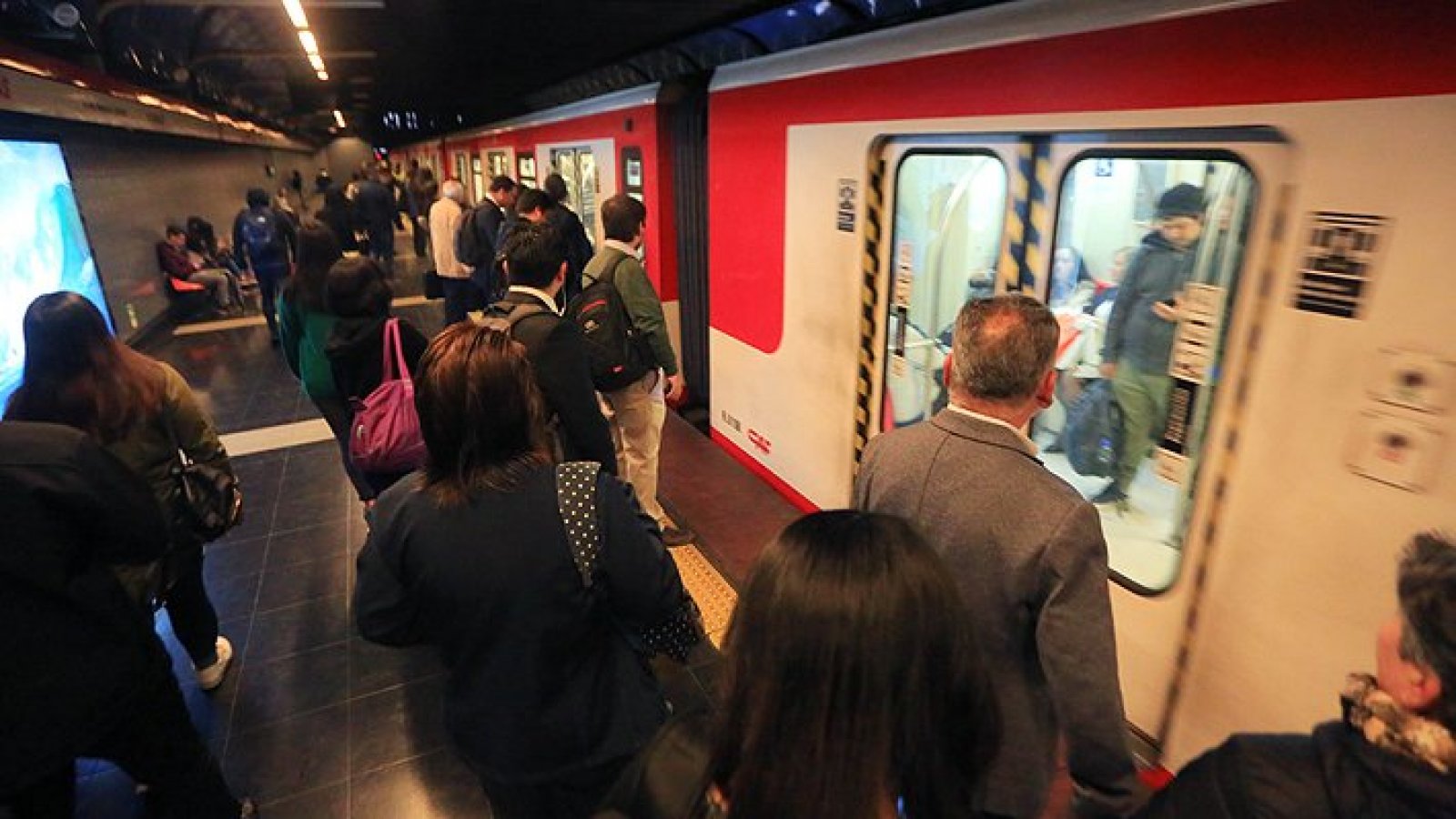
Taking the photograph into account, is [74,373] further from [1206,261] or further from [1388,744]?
[1206,261]

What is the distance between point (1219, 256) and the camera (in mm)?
2271

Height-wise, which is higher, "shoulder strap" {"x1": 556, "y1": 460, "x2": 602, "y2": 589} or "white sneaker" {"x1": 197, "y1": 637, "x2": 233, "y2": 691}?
"shoulder strap" {"x1": 556, "y1": 460, "x2": 602, "y2": 589}

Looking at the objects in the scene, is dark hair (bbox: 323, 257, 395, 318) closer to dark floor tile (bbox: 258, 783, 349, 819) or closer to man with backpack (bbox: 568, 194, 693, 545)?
man with backpack (bbox: 568, 194, 693, 545)

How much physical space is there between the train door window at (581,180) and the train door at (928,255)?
401 cm

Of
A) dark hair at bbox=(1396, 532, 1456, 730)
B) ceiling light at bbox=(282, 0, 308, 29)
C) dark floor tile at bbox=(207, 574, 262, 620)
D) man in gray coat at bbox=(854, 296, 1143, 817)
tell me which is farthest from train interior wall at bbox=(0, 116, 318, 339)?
dark hair at bbox=(1396, 532, 1456, 730)

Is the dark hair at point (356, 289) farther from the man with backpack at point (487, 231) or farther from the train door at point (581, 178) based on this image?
the train door at point (581, 178)

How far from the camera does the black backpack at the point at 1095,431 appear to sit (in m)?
2.72

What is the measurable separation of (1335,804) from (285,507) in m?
4.67

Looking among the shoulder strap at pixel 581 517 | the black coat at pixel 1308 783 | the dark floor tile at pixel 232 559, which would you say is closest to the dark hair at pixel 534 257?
the shoulder strap at pixel 581 517

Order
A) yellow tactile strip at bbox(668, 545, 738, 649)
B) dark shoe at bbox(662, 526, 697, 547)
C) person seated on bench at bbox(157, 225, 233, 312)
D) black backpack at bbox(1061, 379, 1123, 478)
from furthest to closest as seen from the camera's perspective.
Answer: person seated on bench at bbox(157, 225, 233, 312), dark shoe at bbox(662, 526, 697, 547), yellow tactile strip at bbox(668, 545, 738, 649), black backpack at bbox(1061, 379, 1123, 478)

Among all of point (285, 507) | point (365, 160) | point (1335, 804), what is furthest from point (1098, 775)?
point (365, 160)

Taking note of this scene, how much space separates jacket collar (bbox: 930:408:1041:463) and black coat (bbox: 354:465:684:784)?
0.63 m

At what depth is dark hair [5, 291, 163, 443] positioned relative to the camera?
1829 millimetres

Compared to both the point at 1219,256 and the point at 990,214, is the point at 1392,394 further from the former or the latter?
the point at 990,214
